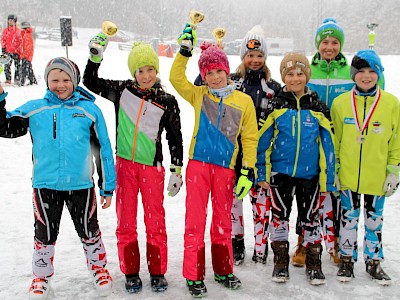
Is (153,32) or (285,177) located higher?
(153,32)

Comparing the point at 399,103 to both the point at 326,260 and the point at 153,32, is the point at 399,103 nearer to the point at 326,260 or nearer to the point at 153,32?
the point at 326,260

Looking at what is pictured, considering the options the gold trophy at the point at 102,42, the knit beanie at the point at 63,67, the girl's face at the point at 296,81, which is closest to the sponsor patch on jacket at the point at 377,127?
the girl's face at the point at 296,81

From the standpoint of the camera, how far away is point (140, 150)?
3.86m

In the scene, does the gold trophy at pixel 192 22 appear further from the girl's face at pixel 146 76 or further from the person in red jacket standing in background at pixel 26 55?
the person in red jacket standing in background at pixel 26 55

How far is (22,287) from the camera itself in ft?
12.8

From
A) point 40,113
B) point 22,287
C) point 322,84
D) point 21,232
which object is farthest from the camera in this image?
point 21,232

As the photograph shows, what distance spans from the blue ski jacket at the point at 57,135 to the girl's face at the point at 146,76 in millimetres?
524

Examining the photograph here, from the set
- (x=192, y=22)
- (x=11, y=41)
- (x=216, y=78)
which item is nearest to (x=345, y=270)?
(x=216, y=78)

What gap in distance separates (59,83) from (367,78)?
2799 mm

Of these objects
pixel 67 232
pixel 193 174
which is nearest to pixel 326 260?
pixel 193 174

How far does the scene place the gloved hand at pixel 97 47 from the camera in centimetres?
369

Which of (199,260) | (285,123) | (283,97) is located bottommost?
(199,260)

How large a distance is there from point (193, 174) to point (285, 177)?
0.88m

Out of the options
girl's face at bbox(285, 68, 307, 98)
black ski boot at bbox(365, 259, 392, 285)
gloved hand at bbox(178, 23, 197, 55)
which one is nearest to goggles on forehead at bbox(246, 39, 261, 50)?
girl's face at bbox(285, 68, 307, 98)
